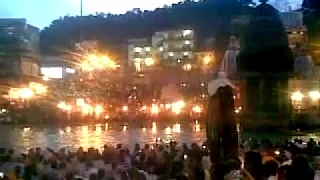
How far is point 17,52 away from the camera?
45031 millimetres

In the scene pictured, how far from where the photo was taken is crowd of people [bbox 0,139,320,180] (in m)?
6.31

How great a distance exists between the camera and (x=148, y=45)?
60719 millimetres

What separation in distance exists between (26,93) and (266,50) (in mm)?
25973

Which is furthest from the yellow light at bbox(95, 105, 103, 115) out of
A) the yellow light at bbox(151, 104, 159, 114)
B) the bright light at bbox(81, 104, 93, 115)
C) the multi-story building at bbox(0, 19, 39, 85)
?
the multi-story building at bbox(0, 19, 39, 85)

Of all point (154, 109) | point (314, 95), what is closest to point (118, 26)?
point (154, 109)

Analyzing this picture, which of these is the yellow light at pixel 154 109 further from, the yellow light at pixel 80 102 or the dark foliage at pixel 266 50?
the dark foliage at pixel 266 50

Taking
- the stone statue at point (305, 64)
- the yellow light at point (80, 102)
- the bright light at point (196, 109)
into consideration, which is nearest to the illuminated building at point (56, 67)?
the yellow light at point (80, 102)

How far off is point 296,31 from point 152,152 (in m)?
28.3

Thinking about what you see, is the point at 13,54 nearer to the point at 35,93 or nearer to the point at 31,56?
the point at 35,93

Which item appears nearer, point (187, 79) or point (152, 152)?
point (152, 152)

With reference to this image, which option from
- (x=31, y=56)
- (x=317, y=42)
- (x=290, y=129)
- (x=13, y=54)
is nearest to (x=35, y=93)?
(x=13, y=54)

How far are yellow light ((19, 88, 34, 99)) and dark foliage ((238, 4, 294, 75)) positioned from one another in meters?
24.1

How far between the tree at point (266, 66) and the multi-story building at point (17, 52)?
85.3ft

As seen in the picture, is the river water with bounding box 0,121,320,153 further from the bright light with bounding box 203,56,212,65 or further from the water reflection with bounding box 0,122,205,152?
the bright light with bounding box 203,56,212,65
